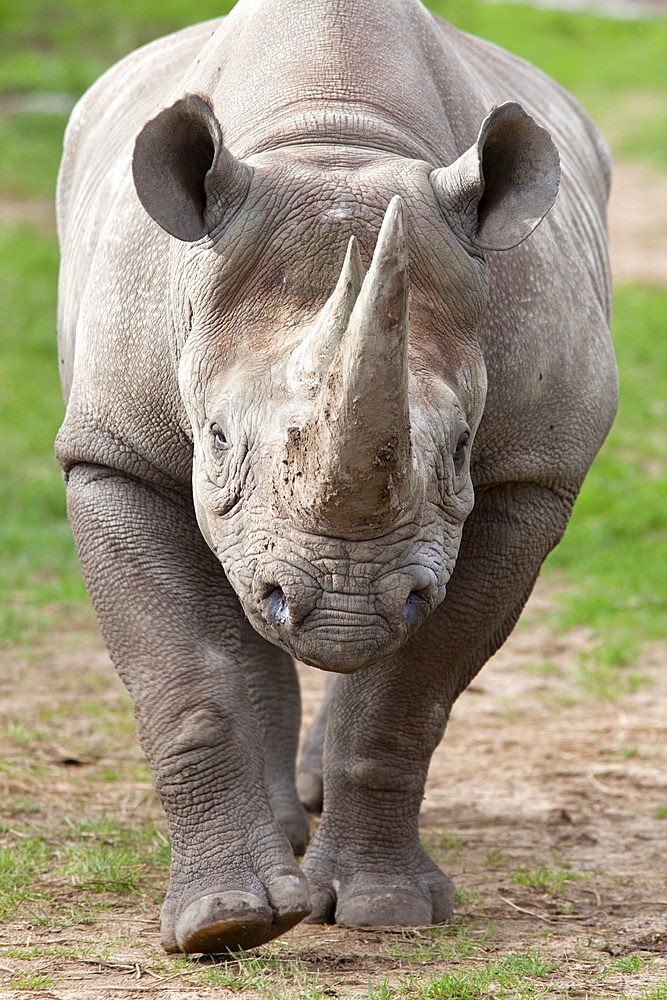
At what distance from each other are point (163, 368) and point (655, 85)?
21.6 m

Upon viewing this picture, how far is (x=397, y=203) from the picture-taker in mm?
3078

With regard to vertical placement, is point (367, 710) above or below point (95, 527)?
below

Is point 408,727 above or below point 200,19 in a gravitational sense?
below

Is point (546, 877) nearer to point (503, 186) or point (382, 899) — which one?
point (382, 899)

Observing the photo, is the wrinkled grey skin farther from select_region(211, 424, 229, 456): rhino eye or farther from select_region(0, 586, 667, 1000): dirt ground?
select_region(0, 586, 667, 1000): dirt ground

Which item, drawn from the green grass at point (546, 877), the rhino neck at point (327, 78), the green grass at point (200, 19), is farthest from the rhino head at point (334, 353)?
the green grass at point (200, 19)

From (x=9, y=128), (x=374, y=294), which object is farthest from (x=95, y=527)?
(x=9, y=128)

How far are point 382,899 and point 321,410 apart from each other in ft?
6.30

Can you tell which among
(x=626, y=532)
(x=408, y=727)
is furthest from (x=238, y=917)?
(x=626, y=532)

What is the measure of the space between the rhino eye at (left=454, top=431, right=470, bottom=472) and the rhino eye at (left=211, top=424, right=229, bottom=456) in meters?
0.51

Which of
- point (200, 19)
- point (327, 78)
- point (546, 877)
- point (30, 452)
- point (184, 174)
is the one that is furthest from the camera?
point (200, 19)

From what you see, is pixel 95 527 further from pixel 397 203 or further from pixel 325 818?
pixel 397 203

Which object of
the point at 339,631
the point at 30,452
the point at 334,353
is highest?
the point at 334,353

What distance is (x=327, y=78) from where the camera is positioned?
13.6 ft
